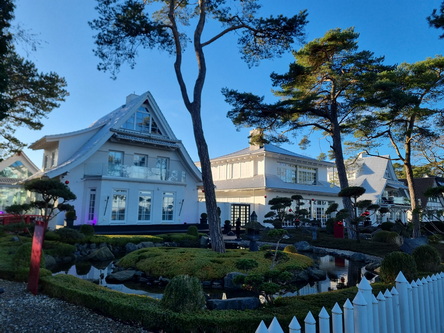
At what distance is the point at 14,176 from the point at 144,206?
15354 mm

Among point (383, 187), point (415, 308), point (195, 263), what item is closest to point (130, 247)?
point (195, 263)

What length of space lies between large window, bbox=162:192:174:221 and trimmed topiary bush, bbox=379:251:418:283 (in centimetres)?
1742

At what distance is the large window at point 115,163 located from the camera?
1955 cm

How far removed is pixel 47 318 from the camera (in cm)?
464

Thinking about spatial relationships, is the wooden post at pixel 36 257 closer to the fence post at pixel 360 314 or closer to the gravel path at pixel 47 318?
the gravel path at pixel 47 318

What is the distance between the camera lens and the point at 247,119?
19094mm

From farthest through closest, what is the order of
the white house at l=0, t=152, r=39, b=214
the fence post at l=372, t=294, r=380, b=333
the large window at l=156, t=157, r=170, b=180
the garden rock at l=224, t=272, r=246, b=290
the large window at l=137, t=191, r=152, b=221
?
the white house at l=0, t=152, r=39, b=214 → the large window at l=156, t=157, r=170, b=180 → the large window at l=137, t=191, r=152, b=221 → the garden rock at l=224, t=272, r=246, b=290 → the fence post at l=372, t=294, r=380, b=333

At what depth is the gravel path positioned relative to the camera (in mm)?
4223

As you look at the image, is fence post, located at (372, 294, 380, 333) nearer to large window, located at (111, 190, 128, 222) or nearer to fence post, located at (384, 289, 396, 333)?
fence post, located at (384, 289, 396, 333)

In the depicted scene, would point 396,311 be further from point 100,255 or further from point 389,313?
point 100,255

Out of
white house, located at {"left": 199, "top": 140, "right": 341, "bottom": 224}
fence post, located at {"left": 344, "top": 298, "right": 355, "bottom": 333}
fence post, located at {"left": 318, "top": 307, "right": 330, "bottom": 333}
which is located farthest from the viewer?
white house, located at {"left": 199, "top": 140, "right": 341, "bottom": 224}

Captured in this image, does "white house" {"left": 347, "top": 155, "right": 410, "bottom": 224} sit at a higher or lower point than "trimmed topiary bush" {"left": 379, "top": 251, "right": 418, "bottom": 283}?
higher

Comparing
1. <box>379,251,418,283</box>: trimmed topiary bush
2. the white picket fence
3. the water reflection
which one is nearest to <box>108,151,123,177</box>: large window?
the water reflection

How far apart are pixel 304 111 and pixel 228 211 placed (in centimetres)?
1093
